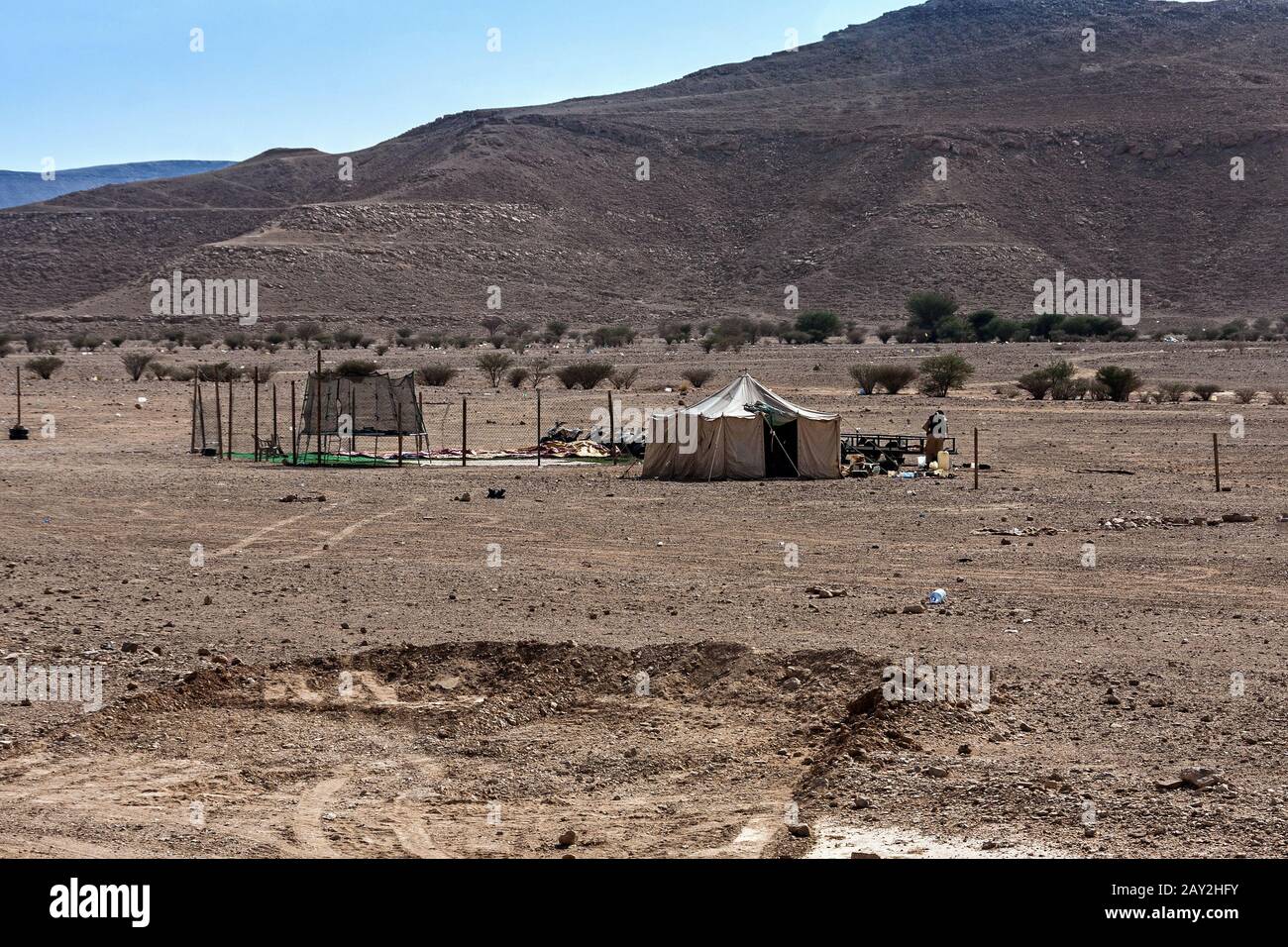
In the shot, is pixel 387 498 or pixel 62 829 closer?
pixel 62 829

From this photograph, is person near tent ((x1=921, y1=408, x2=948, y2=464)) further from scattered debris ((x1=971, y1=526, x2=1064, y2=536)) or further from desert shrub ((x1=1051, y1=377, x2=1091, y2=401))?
desert shrub ((x1=1051, y1=377, x2=1091, y2=401))

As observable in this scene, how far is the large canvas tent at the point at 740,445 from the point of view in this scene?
24.3m

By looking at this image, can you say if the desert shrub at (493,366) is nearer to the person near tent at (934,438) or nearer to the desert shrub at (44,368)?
the desert shrub at (44,368)

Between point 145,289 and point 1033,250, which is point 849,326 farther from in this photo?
point 145,289

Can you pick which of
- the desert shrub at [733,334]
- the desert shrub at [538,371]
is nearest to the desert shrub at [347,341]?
the desert shrub at [733,334]

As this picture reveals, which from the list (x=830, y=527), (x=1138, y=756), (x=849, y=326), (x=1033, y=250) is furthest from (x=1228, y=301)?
(x=1138, y=756)

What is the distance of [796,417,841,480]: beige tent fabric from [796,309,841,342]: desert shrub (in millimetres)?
52953

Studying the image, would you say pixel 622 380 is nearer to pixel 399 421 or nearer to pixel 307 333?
pixel 399 421

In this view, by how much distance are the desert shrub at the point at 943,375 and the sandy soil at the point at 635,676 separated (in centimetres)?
2298

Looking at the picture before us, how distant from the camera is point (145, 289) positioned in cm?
9794

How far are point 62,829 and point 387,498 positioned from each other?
1397 cm

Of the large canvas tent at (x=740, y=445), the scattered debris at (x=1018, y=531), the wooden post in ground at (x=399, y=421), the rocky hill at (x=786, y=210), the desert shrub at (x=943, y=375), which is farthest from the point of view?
the rocky hill at (x=786, y=210)

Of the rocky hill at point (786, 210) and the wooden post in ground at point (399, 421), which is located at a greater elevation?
the rocky hill at point (786, 210)

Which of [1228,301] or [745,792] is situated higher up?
[1228,301]
